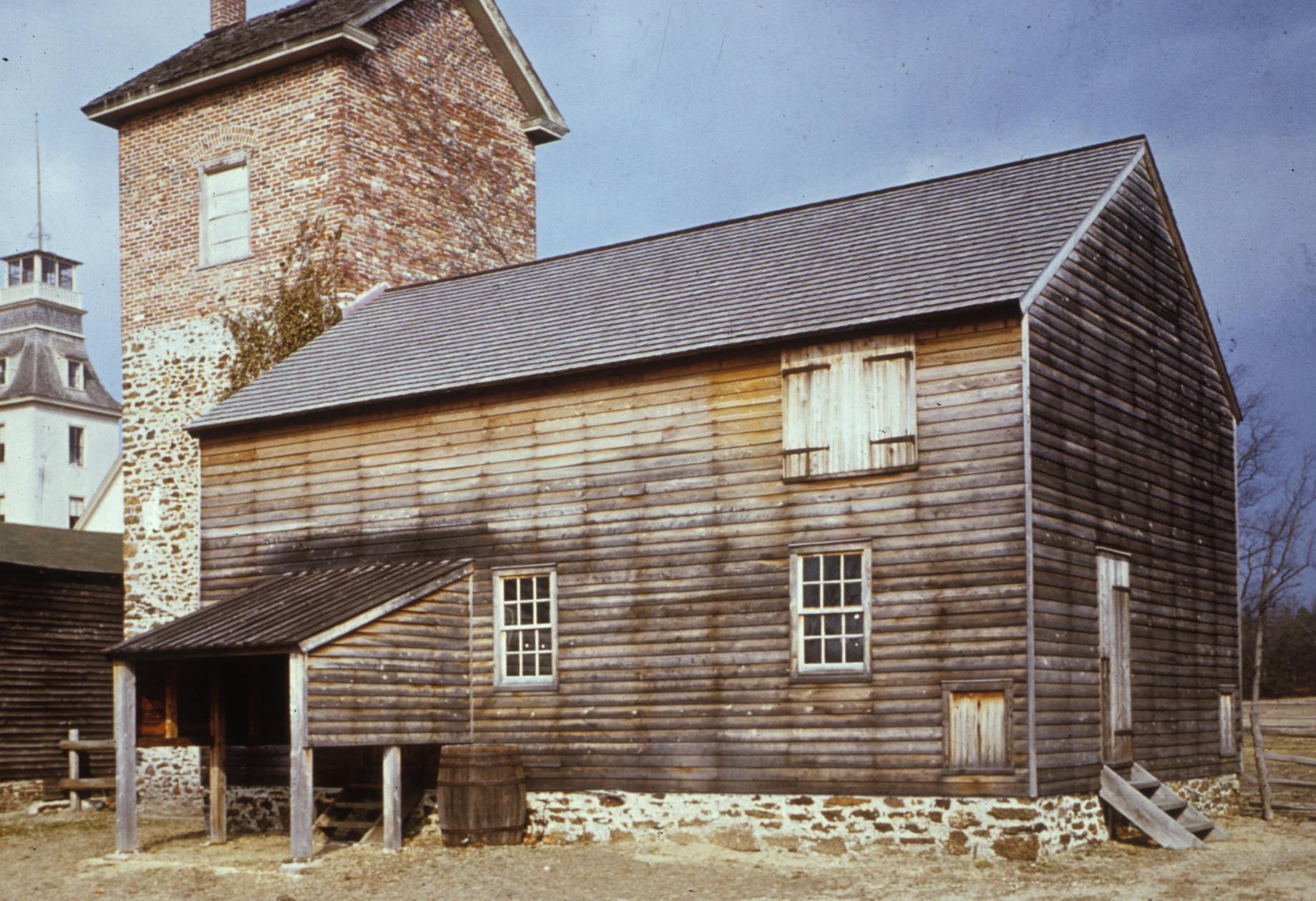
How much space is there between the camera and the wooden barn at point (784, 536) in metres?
14.9

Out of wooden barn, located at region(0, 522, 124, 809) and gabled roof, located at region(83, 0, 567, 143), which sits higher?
gabled roof, located at region(83, 0, 567, 143)

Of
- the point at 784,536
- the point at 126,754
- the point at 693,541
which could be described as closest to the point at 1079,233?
the point at 784,536

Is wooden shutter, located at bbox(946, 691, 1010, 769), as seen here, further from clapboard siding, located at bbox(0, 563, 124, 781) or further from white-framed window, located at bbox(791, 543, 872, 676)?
clapboard siding, located at bbox(0, 563, 124, 781)

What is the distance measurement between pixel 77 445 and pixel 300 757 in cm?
4915

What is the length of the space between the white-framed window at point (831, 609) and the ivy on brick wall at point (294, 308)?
10.2 metres

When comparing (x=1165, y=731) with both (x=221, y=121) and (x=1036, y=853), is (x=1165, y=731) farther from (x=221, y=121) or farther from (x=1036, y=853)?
(x=221, y=121)

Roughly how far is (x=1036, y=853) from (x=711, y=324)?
6500 millimetres

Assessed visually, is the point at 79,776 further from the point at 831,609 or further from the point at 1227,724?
the point at 1227,724

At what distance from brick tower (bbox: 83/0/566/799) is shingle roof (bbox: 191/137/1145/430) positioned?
294 cm

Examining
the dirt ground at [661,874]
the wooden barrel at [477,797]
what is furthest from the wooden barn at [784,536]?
the wooden barrel at [477,797]

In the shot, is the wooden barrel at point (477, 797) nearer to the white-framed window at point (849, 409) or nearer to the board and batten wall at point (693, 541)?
the board and batten wall at point (693, 541)

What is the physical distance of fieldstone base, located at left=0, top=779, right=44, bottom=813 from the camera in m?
23.1

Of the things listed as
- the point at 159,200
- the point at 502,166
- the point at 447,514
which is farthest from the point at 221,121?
the point at 447,514

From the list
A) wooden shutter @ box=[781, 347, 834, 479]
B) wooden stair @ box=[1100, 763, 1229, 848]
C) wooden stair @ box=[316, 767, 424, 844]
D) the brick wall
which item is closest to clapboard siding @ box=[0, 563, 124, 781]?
the brick wall
